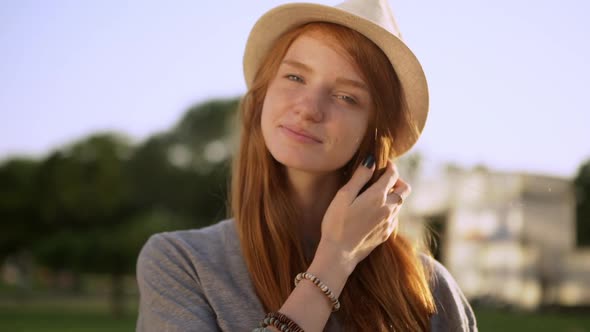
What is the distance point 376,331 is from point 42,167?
4205 centimetres

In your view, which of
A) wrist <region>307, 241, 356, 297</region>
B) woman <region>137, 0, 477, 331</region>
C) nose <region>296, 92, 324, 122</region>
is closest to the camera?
wrist <region>307, 241, 356, 297</region>

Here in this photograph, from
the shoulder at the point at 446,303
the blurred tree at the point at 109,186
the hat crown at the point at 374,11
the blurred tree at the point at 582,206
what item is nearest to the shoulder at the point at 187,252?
the shoulder at the point at 446,303

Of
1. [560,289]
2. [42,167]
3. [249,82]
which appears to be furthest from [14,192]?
[249,82]

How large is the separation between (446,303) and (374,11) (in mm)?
1267

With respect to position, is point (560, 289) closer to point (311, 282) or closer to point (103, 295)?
point (103, 295)

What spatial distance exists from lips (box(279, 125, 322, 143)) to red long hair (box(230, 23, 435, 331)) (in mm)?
267

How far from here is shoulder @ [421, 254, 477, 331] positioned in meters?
2.85

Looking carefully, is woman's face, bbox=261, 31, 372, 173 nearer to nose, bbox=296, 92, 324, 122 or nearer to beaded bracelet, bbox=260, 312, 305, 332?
nose, bbox=296, 92, 324, 122

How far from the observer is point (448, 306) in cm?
290

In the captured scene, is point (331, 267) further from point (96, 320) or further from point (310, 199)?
point (96, 320)

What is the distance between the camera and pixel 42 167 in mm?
41625

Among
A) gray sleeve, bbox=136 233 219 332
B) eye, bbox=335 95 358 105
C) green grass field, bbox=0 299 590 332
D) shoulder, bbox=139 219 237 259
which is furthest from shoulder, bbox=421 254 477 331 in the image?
green grass field, bbox=0 299 590 332

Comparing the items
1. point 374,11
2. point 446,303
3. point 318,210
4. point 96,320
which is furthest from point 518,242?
point 374,11

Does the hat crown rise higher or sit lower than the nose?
higher
